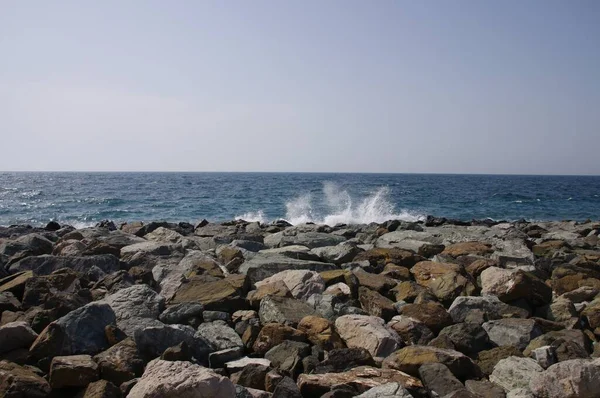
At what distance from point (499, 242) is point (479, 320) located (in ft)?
13.4

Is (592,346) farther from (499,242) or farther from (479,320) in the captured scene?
(499,242)

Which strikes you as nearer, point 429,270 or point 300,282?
point 300,282

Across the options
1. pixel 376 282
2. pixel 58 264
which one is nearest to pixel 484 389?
pixel 376 282

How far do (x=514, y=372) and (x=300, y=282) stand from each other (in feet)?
8.23

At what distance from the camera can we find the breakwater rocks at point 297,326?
346 centimetres

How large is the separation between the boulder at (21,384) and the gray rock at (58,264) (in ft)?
9.26

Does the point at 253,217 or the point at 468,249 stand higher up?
the point at 468,249

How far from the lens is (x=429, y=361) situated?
379cm

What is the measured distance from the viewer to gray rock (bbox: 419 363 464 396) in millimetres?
3469

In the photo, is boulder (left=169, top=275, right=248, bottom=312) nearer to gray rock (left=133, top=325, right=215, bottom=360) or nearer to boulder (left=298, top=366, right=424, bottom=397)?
gray rock (left=133, top=325, right=215, bottom=360)

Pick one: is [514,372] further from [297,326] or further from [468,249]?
[468,249]

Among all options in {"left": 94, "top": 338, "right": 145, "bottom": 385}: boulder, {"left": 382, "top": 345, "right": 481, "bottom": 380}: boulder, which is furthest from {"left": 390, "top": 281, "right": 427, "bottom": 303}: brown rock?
{"left": 94, "top": 338, "right": 145, "bottom": 385}: boulder

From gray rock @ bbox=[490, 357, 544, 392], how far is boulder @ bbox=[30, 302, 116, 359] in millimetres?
3112

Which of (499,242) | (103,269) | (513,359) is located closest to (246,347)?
(513,359)
